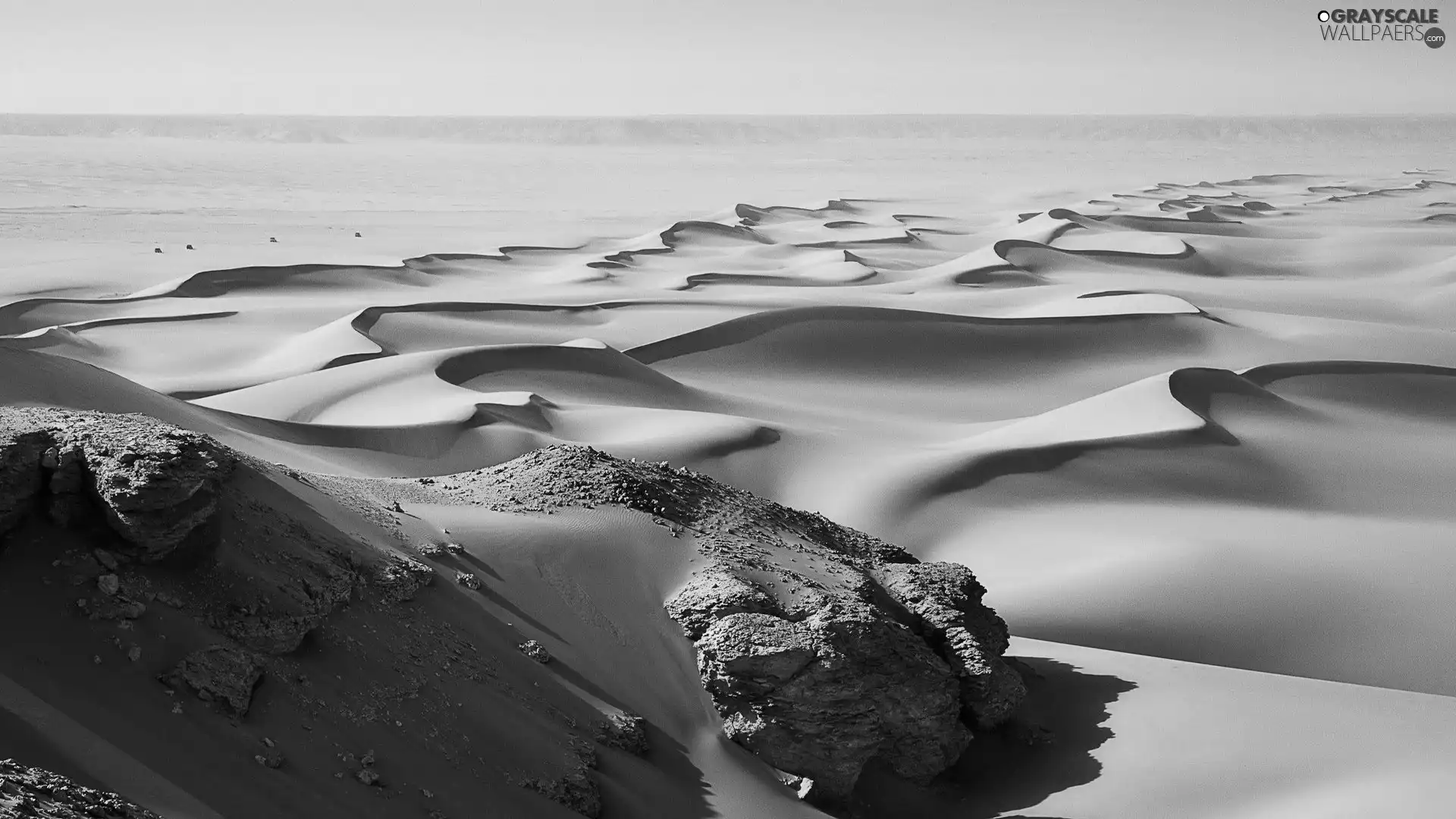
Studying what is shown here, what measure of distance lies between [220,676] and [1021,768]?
12.5ft

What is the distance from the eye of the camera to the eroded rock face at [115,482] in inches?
168

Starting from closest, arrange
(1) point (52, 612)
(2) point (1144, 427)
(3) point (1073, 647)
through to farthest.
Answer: (1) point (52, 612)
(3) point (1073, 647)
(2) point (1144, 427)

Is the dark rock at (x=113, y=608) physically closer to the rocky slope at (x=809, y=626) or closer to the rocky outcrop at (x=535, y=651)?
the rocky outcrop at (x=535, y=651)

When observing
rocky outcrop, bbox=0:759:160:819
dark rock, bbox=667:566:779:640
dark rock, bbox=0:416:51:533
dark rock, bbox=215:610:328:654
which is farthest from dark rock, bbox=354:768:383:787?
dark rock, bbox=667:566:779:640

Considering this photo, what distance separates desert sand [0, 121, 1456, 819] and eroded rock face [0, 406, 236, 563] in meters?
0.15

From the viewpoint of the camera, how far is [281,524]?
5.04m

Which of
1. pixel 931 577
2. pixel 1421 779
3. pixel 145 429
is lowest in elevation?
pixel 1421 779

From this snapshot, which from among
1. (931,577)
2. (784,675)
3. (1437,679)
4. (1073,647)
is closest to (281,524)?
(784,675)

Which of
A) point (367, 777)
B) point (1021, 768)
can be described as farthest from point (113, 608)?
point (1021, 768)

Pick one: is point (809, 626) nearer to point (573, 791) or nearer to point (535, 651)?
point (535, 651)

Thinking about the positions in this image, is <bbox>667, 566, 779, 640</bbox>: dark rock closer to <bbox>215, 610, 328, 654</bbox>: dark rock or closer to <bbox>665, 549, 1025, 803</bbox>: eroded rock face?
<bbox>665, 549, 1025, 803</bbox>: eroded rock face

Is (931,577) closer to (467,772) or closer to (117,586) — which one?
(467,772)

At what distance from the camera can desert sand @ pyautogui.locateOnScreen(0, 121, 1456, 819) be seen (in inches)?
178

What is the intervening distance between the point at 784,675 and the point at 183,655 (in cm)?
245
